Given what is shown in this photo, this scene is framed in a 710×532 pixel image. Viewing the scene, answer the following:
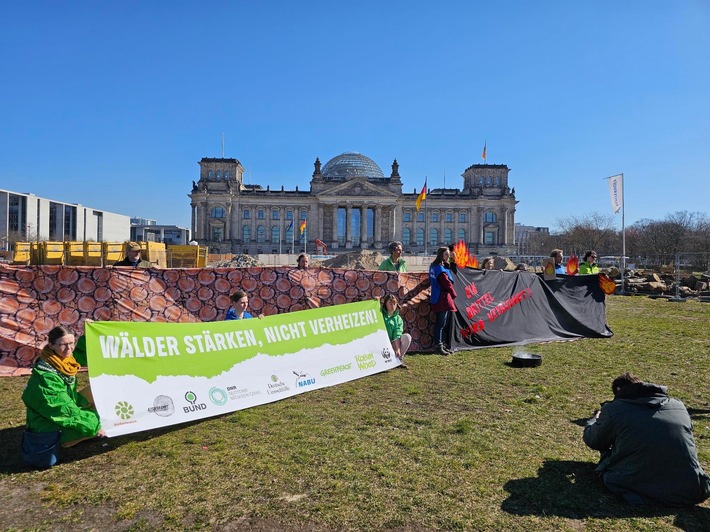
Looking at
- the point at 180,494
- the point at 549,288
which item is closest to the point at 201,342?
the point at 180,494

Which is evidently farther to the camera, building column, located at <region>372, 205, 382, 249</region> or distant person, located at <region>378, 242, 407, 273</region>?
building column, located at <region>372, 205, 382, 249</region>

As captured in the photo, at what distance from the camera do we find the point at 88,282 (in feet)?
26.5

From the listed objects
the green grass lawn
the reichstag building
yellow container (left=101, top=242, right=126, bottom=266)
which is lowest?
the green grass lawn

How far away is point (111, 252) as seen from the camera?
31.1 metres

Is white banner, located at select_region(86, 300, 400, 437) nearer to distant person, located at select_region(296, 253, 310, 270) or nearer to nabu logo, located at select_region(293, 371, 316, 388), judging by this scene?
nabu logo, located at select_region(293, 371, 316, 388)

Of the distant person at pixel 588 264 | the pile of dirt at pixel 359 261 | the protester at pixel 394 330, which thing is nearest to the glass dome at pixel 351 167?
the pile of dirt at pixel 359 261

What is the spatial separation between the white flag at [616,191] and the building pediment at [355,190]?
6137 centimetres

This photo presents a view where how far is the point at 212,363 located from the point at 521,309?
7.98m

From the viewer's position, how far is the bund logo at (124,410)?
4750 millimetres

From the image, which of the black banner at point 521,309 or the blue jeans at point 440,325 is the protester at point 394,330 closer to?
the blue jeans at point 440,325

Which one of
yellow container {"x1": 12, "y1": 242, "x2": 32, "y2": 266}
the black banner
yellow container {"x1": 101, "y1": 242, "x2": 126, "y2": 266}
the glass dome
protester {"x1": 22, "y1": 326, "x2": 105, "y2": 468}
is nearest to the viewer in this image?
protester {"x1": 22, "y1": 326, "x2": 105, "y2": 468}

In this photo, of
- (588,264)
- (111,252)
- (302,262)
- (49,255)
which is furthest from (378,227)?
(302,262)

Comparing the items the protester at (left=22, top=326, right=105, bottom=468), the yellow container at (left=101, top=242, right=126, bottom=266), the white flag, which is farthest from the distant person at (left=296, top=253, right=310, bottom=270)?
the white flag

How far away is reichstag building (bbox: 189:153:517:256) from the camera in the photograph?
88.2 metres
